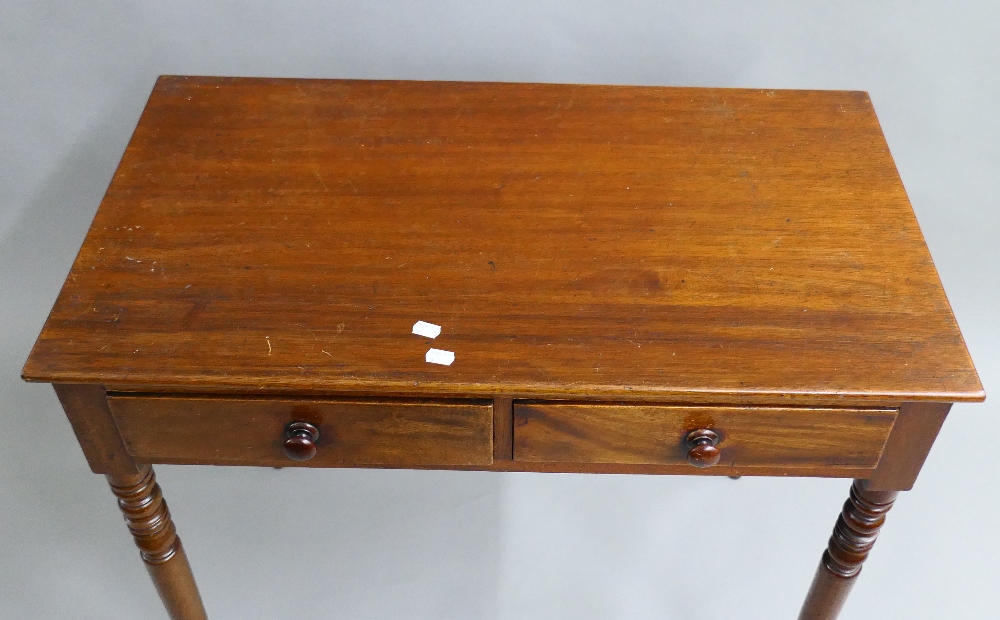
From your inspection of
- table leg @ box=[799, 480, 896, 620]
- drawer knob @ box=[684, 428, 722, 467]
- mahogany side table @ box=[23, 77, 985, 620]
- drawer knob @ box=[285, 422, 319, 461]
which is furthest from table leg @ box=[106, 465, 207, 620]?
table leg @ box=[799, 480, 896, 620]

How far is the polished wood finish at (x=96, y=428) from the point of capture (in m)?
1.47

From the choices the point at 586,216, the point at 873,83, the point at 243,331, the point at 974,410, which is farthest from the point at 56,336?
the point at 974,410

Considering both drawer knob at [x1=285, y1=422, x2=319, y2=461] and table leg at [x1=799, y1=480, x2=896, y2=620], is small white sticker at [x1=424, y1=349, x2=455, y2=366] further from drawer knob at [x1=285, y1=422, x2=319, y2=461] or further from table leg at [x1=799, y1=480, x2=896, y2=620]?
table leg at [x1=799, y1=480, x2=896, y2=620]

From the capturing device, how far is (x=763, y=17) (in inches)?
87.7

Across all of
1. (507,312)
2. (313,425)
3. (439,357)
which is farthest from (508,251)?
(313,425)

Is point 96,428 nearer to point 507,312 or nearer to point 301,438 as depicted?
point 301,438

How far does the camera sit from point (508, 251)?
5.24ft

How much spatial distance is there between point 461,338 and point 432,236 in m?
0.22

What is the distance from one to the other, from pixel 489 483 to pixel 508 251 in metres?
0.82

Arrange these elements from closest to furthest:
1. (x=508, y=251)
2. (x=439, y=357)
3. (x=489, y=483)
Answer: (x=439, y=357)
(x=508, y=251)
(x=489, y=483)

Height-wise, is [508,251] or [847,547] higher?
[508,251]

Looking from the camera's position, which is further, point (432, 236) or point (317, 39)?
point (317, 39)

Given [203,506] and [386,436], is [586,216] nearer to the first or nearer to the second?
[386,436]

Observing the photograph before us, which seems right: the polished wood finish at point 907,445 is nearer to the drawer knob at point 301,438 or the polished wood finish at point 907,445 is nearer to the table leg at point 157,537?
the drawer knob at point 301,438
